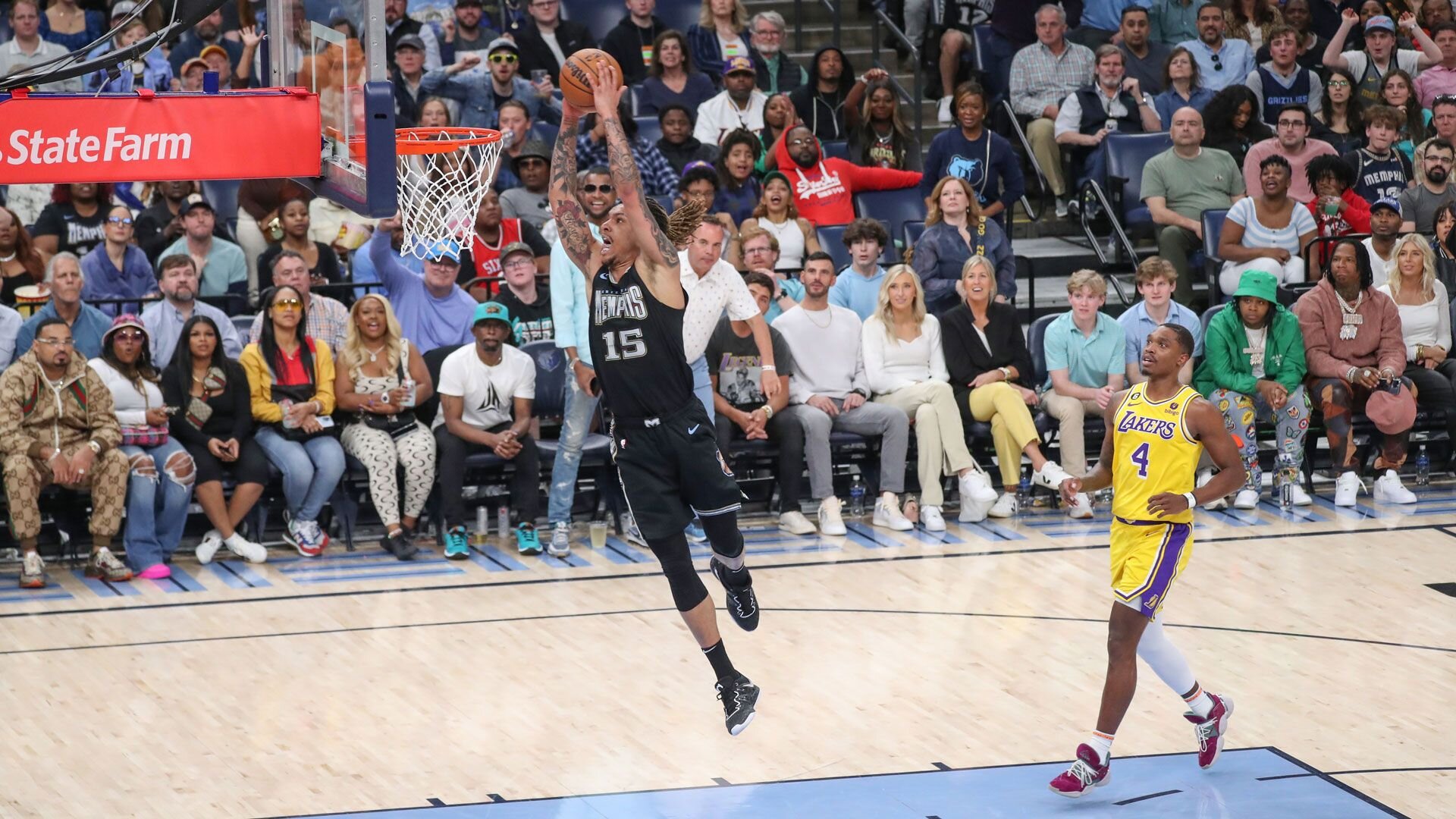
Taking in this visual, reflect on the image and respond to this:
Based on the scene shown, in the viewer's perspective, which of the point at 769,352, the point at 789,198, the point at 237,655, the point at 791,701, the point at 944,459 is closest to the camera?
the point at 791,701

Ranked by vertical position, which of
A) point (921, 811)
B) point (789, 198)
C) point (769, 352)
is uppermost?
point (789, 198)

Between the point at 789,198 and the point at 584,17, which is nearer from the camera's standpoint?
the point at 789,198

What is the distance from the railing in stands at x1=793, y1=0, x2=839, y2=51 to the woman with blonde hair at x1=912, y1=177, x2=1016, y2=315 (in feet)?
10.2

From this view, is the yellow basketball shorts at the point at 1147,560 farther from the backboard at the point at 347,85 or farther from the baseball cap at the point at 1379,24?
the baseball cap at the point at 1379,24

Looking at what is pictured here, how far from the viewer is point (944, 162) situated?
42.9ft

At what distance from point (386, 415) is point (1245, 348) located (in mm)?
5085

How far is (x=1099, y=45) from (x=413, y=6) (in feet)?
17.4

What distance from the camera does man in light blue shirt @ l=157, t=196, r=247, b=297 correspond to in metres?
11.1

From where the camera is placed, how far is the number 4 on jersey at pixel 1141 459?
6.98m

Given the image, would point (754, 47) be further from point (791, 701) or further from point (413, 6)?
point (791, 701)

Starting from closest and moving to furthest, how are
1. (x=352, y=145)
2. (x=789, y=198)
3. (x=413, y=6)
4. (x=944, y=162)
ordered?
(x=352, y=145) → (x=789, y=198) → (x=944, y=162) → (x=413, y=6)

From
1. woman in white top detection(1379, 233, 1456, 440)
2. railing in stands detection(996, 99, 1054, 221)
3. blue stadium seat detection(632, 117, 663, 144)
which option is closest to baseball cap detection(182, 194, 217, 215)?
blue stadium seat detection(632, 117, 663, 144)

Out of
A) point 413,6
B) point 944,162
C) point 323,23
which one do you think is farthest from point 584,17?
point 323,23

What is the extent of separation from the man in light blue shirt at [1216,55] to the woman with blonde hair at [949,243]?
3601mm
